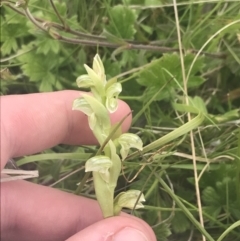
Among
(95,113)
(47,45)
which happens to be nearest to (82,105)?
(95,113)

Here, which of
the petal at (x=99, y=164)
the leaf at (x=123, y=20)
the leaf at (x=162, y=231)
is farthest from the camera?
the leaf at (x=123, y=20)

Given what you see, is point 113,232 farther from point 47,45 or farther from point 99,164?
point 47,45

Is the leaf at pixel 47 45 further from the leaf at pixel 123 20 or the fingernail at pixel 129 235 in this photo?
the fingernail at pixel 129 235

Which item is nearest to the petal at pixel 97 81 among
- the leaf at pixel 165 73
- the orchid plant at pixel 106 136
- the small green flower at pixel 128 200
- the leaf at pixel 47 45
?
the orchid plant at pixel 106 136

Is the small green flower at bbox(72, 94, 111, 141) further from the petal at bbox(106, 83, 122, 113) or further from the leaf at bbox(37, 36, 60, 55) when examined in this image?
the leaf at bbox(37, 36, 60, 55)

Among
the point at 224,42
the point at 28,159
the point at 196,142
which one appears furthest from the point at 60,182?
the point at 224,42

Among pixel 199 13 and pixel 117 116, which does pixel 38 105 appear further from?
pixel 199 13
